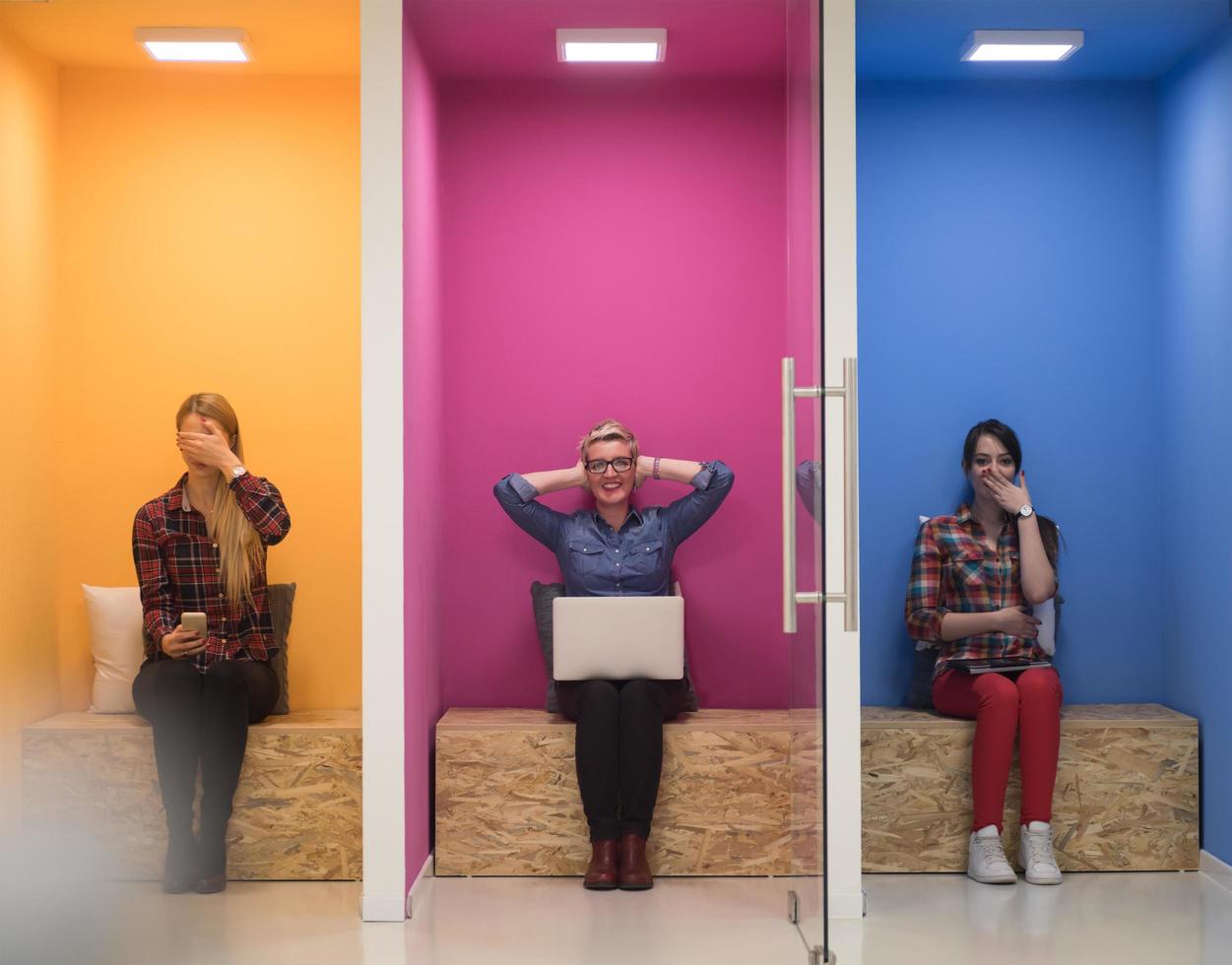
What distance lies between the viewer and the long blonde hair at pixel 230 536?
3.64m

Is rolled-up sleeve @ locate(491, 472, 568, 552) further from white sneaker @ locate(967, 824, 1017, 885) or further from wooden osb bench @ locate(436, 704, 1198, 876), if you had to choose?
white sneaker @ locate(967, 824, 1017, 885)

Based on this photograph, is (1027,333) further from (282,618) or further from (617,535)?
(282,618)

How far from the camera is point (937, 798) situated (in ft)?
11.9

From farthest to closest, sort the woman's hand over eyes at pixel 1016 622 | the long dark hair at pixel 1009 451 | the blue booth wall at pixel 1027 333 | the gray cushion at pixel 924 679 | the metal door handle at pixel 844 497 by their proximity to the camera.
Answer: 1. the blue booth wall at pixel 1027 333
2. the gray cushion at pixel 924 679
3. the long dark hair at pixel 1009 451
4. the woman's hand over eyes at pixel 1016 622
5. the metal door handle at pixel 844 497

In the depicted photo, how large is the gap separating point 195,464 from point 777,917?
2.01 meters

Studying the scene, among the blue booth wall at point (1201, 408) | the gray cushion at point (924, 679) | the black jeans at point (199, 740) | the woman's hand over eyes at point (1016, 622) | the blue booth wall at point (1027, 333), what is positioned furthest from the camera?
the blue booth wall at point (1027, 333)

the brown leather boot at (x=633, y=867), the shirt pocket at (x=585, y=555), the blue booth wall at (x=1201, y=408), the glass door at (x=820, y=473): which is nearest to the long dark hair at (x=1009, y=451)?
the blue booth wall at (x=1201, y=408)

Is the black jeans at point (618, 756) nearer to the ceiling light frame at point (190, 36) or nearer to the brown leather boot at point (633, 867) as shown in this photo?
the brown leather boot at point (633, 867)

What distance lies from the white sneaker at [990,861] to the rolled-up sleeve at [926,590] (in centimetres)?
56

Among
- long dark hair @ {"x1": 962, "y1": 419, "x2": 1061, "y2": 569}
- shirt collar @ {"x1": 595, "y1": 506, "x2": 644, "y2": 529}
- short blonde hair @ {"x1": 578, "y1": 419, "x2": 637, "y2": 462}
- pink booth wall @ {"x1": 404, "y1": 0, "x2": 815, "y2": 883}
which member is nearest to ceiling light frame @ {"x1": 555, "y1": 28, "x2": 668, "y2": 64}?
pink booth wall @ {"x1": 404, "y1": 0, "x2": 815, "y2": 883}

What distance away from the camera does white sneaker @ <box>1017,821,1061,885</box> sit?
3.51 m

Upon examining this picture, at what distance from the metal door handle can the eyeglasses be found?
1.32 metres

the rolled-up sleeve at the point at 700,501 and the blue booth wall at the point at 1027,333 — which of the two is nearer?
the rolled-up sleeve at the point at 700,501

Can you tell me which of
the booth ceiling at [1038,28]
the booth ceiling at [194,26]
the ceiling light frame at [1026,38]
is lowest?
the ceiling light frame at [1026,38]
